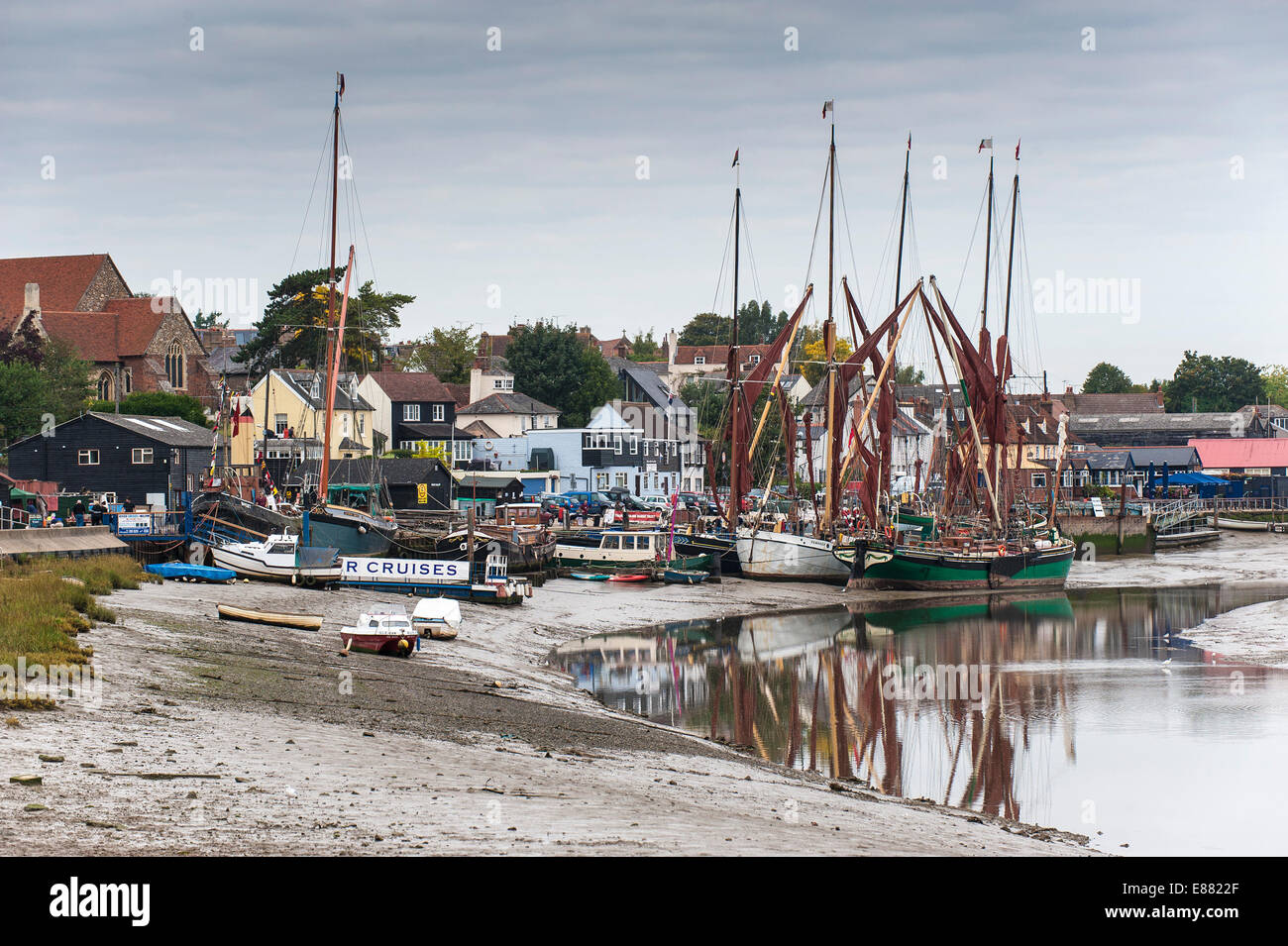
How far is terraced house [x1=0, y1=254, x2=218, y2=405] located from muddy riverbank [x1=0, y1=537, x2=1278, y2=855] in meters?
80.7

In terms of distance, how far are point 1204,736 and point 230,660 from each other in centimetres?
2306

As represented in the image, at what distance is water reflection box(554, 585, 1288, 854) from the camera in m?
29.3

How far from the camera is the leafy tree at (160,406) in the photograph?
92.6m

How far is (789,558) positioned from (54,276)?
3118 inches

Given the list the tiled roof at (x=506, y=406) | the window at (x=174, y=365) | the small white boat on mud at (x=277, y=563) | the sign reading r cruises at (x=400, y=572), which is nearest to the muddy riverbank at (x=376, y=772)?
the small white boat on mud at (x=277, y=563)

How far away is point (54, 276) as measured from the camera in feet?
394

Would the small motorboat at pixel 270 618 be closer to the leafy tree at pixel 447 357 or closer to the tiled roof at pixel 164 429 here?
the tiled roof at pixel 164 429

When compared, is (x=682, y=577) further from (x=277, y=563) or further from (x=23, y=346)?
(x=23, y=346)

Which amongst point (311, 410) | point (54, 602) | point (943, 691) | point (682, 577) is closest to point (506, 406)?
point (311, 410)

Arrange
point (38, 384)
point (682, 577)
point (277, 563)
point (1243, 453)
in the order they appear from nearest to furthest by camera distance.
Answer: point (277, 563) → point (682, 577) → point (38, 384) → point (1243, 453)

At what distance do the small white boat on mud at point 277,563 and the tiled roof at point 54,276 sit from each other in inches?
3006
